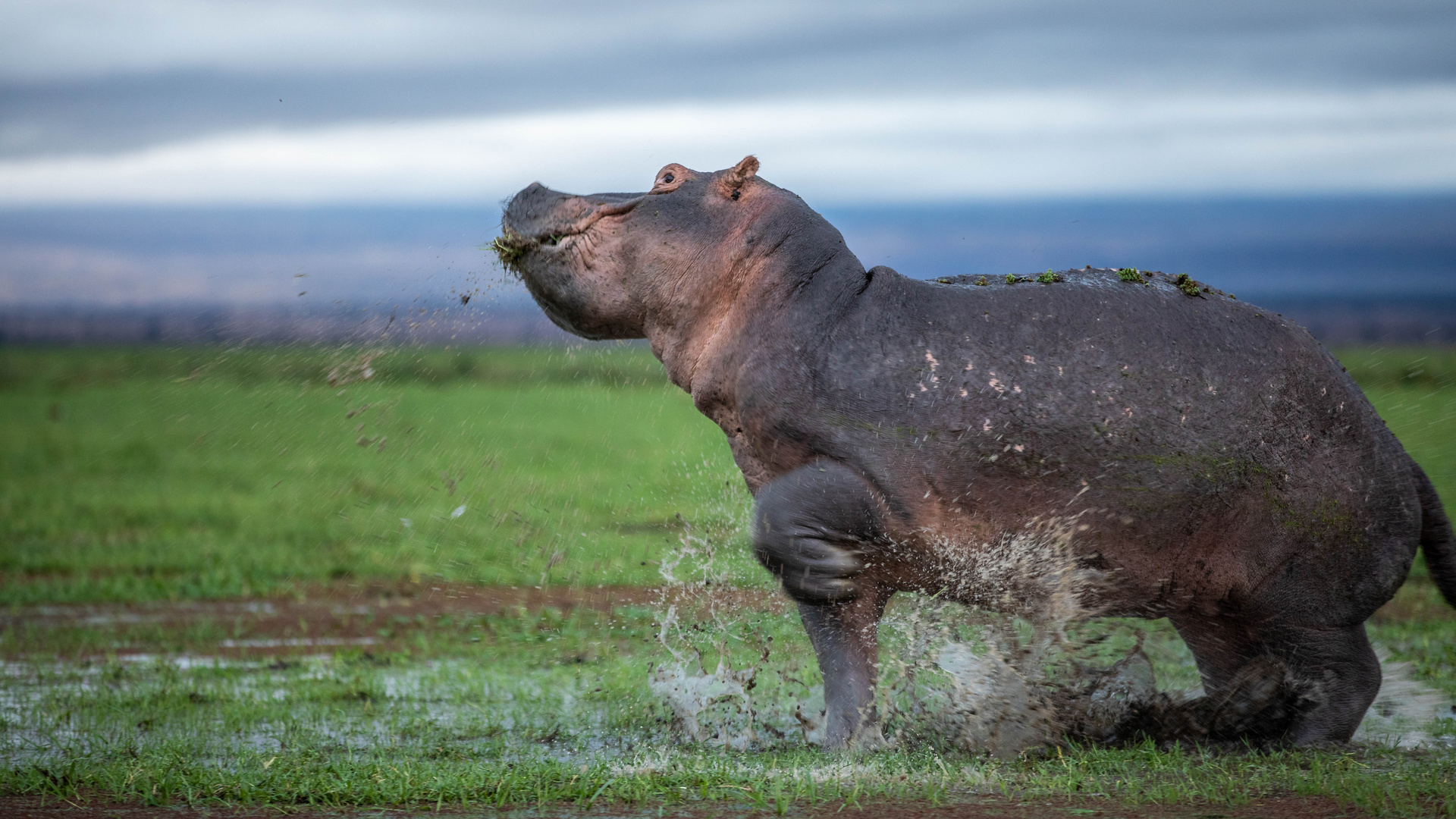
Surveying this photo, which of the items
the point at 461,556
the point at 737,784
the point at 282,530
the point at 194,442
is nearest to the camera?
the point at 737,784

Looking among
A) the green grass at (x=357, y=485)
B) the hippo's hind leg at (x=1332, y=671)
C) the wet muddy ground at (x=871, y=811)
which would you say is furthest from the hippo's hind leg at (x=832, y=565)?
the hippo's hind leg at (x=1332, y=671)

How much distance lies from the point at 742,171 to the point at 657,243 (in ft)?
1.46

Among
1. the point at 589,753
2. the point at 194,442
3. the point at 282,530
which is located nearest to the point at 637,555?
the point at 282,530

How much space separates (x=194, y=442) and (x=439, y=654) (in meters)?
14.8

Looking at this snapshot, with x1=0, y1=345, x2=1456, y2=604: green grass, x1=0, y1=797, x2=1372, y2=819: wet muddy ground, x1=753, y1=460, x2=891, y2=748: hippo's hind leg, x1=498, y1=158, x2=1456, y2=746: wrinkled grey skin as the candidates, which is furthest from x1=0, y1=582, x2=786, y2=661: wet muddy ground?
x1=0, y1=797, x2=1372, y2=819: wet muddy ground

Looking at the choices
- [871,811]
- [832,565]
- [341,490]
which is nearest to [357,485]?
[341,490]

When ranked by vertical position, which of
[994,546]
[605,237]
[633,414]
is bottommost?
[633,414]

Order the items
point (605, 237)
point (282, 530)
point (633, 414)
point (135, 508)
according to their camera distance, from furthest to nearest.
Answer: point (633, 414) < point (135, 508) < point (282, 530) < point (605, 237)

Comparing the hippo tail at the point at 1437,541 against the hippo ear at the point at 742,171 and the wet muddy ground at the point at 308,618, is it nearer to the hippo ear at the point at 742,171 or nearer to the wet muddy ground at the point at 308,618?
the hippo ear at the point at 742,171

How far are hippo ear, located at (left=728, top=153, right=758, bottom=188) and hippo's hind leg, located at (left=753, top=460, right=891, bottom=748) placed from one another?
119cm

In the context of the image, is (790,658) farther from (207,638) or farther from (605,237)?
(207,638)

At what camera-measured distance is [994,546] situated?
4684mm

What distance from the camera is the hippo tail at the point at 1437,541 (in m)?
5.02

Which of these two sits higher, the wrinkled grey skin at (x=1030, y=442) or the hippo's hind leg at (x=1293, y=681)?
the wrinkled grey skin at (x=1030, y=442)
